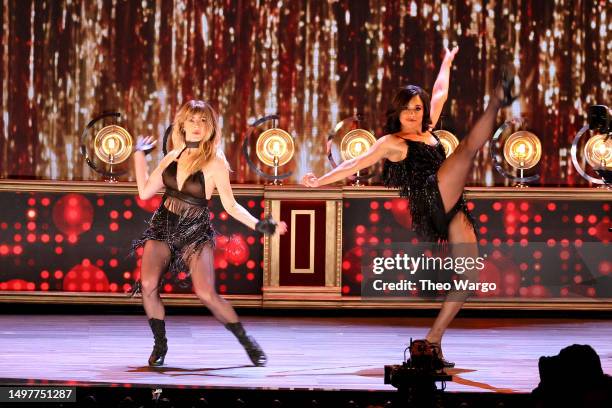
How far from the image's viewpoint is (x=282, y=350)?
19.3 feet

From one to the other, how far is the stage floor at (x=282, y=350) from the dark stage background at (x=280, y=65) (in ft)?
4.74

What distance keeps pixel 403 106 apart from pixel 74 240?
10.8ft

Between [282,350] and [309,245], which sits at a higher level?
[309,245]

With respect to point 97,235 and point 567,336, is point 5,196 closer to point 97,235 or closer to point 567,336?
point 97,235

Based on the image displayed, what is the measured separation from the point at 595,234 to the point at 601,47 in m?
1.51

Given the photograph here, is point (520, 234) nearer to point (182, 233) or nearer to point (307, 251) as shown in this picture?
point (307, 251)

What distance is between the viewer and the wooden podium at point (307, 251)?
7621 mm

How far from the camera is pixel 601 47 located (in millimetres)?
8273

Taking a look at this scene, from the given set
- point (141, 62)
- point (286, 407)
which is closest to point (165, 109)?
point (141, 62)

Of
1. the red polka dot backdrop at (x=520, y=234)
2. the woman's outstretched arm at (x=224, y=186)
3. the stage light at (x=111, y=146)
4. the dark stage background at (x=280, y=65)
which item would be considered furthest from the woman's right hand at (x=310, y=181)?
the dark stage background at (x=280, y=65)

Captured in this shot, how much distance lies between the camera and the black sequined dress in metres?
5.28

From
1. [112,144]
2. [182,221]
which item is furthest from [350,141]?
[182,221]

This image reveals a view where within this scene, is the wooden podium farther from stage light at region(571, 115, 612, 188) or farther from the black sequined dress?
the black sequined dress

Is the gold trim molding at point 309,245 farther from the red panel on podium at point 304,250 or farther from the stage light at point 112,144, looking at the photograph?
the stage light at point 112,144
